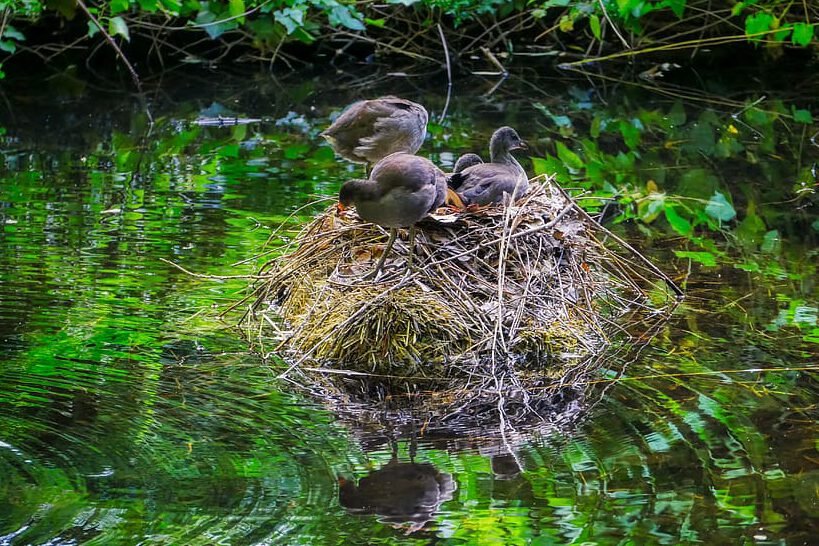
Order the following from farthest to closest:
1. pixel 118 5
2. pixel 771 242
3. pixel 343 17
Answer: pixel 343 17 → pixel 118 5 → pixel 771 242

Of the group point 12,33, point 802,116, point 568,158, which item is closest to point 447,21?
point 802,116

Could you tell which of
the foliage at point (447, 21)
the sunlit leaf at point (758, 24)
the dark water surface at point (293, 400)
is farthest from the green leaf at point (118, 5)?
the sunlit leaf at point (758, 24)

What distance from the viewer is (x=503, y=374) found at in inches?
228

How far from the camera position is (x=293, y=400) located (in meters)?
5.51

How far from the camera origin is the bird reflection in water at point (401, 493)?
4.44m

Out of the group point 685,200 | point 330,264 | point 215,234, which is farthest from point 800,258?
point 215,234

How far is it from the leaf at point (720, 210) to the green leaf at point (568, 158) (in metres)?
1.09

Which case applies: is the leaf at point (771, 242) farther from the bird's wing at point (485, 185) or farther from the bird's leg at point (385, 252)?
the bird's leg at point (385, 252)

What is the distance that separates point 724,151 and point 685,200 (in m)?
1.99

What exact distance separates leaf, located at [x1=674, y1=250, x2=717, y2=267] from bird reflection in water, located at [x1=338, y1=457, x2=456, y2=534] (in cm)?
340

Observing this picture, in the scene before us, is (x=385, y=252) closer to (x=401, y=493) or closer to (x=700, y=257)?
(x=401, y=493)

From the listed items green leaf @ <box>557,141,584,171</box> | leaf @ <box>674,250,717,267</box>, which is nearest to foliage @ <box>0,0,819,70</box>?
green leaf @ <box>557,141,584,171</box>

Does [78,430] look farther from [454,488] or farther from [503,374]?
[503,374]

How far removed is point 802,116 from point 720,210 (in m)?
4.36
